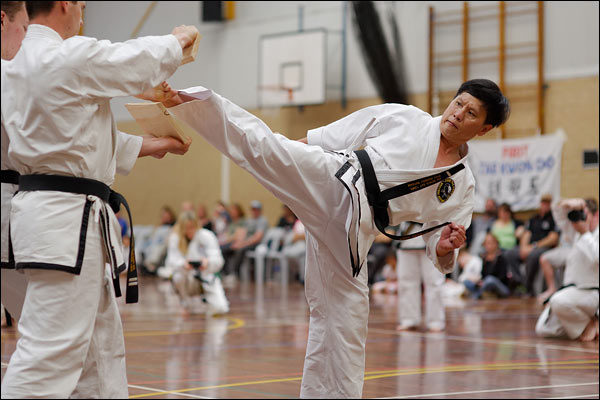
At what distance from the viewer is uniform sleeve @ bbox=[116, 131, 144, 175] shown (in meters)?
3.21

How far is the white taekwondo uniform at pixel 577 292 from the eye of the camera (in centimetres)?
786

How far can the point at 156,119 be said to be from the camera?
3.41 metres

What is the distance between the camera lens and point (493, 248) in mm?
13039

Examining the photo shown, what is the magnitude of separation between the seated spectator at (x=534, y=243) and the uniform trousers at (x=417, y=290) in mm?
4486

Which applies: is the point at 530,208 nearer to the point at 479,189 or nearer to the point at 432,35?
the point at 479,189

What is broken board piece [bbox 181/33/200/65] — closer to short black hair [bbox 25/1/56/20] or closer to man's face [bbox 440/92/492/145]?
short black hair [bbox 25/1/56/20]

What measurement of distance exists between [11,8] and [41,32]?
0.57 meters

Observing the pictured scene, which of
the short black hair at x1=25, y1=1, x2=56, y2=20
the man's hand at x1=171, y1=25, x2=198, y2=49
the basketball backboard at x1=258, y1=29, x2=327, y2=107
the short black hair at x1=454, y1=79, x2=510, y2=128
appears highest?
the basketball backboard at x1=258, y1=29, x2=327, y2=107

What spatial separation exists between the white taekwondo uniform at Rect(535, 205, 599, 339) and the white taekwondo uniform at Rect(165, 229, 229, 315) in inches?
143

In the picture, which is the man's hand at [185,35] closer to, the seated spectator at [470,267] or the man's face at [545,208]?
the seated spectator at [470,267]

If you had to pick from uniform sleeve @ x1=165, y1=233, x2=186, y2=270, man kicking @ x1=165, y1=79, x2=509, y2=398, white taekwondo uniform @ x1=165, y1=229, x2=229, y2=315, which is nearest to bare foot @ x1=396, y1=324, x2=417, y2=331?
white taekwondo uniform @ x1=165, y1=229, x2=229, y2=315

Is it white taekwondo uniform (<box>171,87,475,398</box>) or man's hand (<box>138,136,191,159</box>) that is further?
white taekwondo uniform (<box>171,87,475,398</box>)

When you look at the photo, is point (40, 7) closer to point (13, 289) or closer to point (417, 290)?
point (13, 289)

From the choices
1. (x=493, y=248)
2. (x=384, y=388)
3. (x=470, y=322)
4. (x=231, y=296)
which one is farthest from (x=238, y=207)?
(x=384, y=388)
